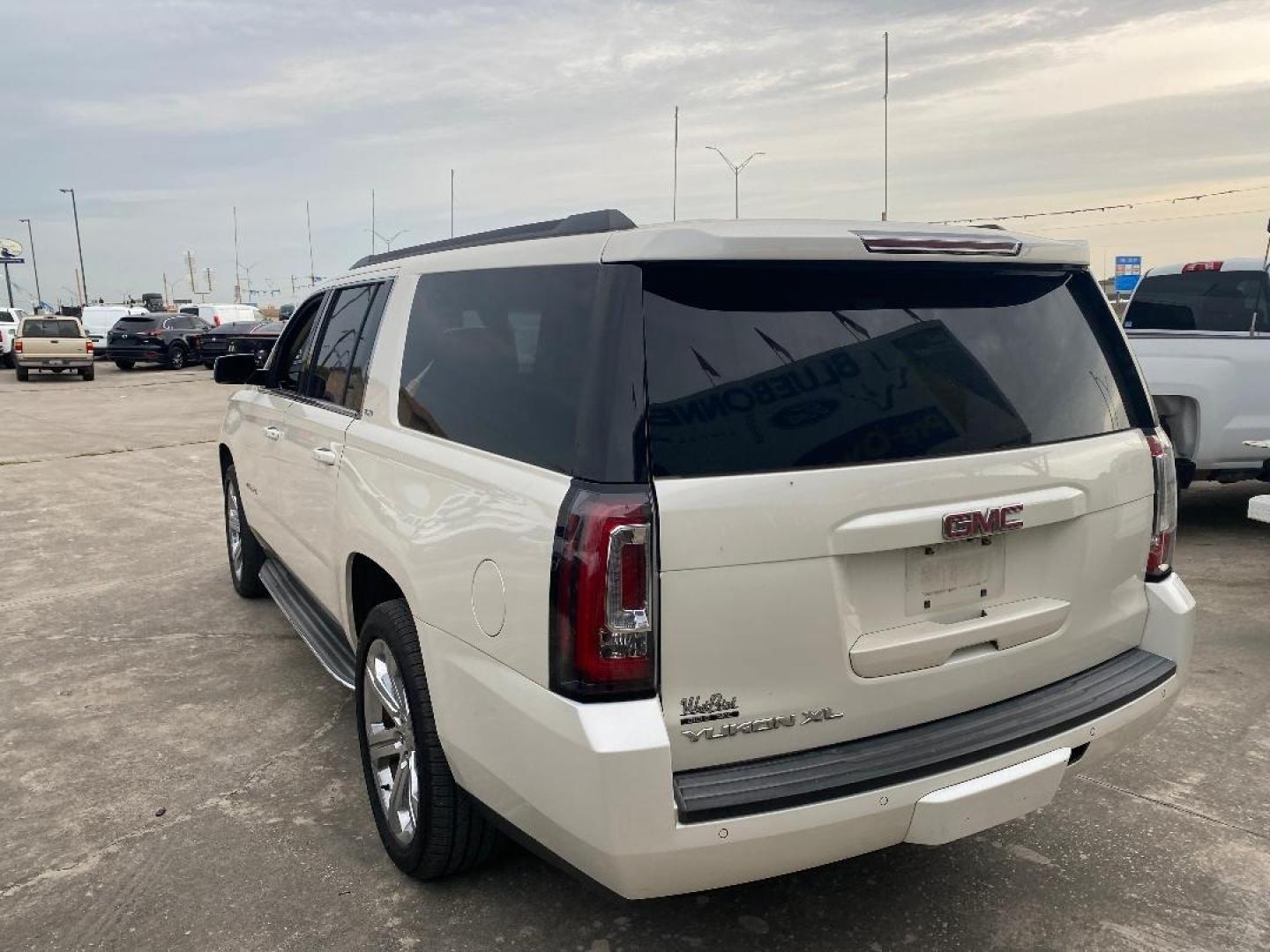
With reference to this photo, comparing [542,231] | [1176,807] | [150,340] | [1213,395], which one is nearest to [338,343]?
[542,231]

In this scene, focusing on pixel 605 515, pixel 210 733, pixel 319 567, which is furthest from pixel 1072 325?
pixel 210 733

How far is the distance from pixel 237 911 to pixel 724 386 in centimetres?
213

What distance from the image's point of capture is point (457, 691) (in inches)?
103

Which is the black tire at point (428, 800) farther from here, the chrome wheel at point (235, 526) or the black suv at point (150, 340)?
the black suv at point (150, 340)

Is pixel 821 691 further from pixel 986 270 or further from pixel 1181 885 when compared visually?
pixel 1181 885

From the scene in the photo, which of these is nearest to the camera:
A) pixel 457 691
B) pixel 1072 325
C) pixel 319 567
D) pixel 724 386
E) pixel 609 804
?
pixel 609 804

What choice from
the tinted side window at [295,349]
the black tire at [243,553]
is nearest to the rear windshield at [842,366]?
the tinted side window at [295,349]

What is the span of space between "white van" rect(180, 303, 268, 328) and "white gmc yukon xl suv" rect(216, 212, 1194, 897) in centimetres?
3669

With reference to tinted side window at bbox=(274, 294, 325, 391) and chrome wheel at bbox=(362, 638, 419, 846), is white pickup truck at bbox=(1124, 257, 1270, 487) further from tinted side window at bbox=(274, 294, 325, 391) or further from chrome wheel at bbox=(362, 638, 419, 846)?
chrome wheel at bbox=(362, 638, 419, 846)

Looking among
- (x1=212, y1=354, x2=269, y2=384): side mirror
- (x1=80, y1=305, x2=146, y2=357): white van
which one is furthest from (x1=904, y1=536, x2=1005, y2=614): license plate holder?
(x1=80, y1=305, x2=146, y2=357): white van

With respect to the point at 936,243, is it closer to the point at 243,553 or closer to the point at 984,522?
the point at 984,522

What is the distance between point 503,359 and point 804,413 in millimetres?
881

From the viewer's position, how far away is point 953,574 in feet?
8.12

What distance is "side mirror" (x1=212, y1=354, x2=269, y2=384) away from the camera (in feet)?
17.5
